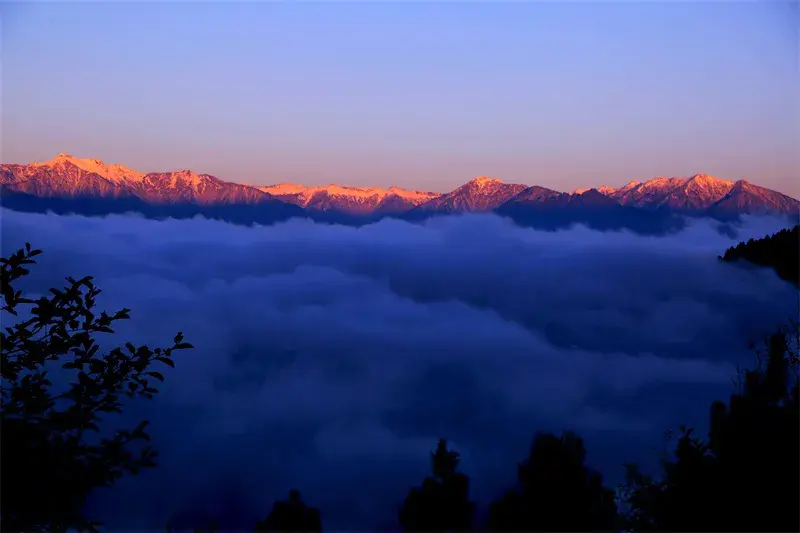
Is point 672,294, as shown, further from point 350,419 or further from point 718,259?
point 350,419

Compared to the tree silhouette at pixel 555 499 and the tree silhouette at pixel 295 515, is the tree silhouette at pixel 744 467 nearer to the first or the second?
the tree silhouette at pixel 555 499

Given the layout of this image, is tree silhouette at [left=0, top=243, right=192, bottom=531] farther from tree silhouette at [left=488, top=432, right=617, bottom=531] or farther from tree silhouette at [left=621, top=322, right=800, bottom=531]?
tree silhouette at [left=621, top=322, right=800, bottom=531]

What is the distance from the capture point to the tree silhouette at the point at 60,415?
18.8ft

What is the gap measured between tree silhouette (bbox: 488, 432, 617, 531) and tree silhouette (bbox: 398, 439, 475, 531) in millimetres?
354

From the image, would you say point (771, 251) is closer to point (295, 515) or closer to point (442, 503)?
point (442, 503)

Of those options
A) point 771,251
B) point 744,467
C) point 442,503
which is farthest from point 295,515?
point 771,251

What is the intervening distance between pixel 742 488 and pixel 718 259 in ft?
273

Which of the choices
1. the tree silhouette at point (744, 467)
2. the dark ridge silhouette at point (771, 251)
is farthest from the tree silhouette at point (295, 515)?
the dark ridge silhouette at point (771, 251)

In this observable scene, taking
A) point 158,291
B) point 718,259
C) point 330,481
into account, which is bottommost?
point 330,481

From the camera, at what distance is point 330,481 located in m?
63.1

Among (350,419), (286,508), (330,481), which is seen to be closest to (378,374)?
(350,419)

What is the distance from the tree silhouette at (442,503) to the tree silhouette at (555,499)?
1.16ft

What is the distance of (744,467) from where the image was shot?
20.5ft

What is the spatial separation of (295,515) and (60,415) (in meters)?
2.56
